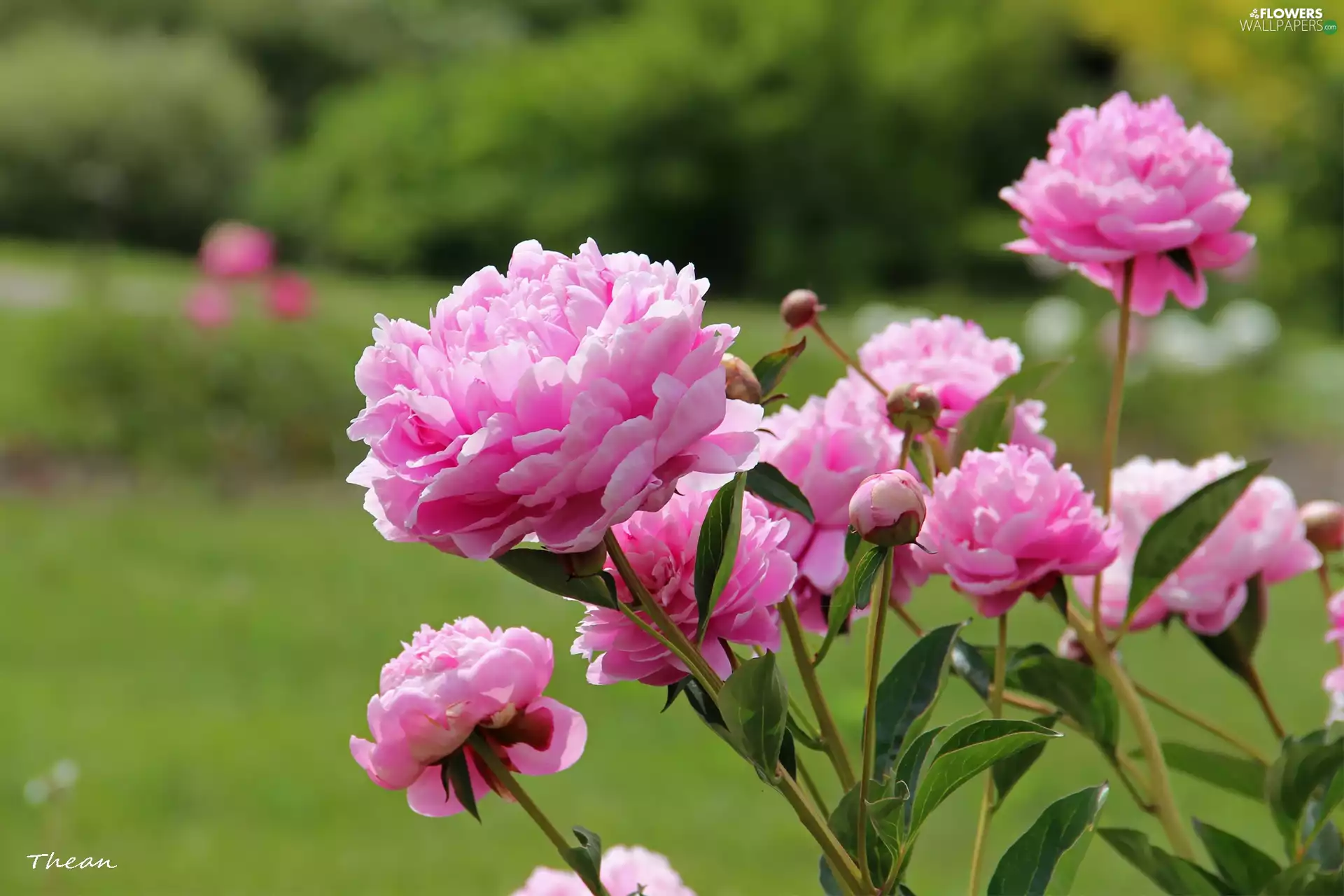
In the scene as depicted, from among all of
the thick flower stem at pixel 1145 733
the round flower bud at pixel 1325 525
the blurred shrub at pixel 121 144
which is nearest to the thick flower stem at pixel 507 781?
the thick flower stem at pixel 1145 733

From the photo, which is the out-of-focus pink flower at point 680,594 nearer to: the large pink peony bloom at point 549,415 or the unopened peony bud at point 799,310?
the large pink peony bloom at point 549,415

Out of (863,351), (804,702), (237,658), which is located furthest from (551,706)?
(237,658)

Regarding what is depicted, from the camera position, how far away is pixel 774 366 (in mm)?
481

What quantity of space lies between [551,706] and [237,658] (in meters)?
2.33

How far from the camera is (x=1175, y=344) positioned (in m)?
4.77

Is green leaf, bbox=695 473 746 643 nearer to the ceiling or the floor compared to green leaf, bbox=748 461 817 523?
nearer to the ceiling

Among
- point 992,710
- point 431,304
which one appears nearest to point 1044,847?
point 992,710

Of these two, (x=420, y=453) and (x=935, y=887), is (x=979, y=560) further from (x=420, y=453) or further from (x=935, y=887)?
(x=935, y=887)

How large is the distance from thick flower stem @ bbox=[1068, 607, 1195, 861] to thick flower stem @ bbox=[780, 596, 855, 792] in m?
0.12

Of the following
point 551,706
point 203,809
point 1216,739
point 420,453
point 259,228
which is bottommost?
point 259,228

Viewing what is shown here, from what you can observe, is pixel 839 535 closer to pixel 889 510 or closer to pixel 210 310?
pixel 889 510

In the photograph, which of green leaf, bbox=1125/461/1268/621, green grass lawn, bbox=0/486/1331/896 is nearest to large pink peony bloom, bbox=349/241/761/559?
green leaf, bbox=1125/461/1268/621

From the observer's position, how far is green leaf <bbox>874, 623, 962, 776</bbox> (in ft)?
1.55

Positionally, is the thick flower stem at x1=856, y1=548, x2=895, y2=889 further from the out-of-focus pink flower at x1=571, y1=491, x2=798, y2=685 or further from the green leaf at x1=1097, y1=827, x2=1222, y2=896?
the green leaf at x1=1097, y1=827, x2=1222, y2=896
